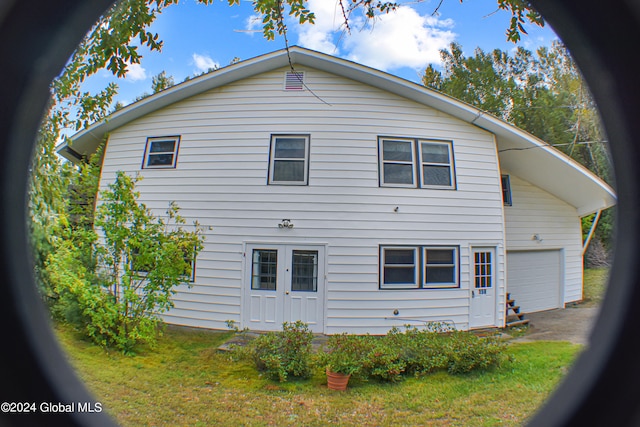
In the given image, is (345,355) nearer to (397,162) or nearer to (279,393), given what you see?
(279,393)

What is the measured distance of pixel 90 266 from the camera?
1942mm

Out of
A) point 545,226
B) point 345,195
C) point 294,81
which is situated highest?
point 294,81

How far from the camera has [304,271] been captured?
212 cm

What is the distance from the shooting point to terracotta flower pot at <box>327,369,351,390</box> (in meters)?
1.89

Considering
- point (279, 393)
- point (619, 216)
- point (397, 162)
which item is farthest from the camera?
point (397, 162)

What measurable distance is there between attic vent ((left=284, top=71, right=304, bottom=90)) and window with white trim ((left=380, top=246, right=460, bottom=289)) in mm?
1654

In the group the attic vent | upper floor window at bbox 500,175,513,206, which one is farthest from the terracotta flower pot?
the attic vent

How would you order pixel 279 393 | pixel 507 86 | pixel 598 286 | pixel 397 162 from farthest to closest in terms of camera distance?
pixel 397 162 < pixel 507 86 < pixel 279 393 < pixel 598 286

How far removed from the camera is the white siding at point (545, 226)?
80.0 inches

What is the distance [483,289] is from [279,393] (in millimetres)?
1904

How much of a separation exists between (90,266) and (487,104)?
351cm

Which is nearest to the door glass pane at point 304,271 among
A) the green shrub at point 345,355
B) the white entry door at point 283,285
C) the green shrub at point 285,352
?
the white entry door at point 283,285

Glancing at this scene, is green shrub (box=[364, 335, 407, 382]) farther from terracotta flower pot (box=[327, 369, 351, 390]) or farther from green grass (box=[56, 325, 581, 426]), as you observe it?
terracotta flower pot (box=[327, 369, 351, 390])

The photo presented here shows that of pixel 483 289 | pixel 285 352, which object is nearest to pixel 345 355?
pixel 285 352
